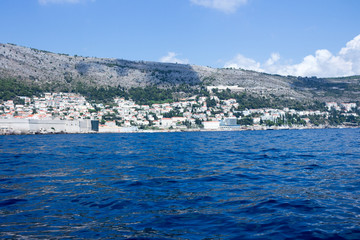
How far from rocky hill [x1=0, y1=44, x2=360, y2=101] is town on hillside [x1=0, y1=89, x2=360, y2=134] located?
20334 millimetres

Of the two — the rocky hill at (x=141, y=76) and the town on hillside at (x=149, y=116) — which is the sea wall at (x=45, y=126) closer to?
the town on hillside at (x=149, y=116)

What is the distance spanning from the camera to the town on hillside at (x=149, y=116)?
79125 millimetres

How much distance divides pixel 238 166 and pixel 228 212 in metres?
7.54

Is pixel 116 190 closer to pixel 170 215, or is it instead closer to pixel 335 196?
pixel 170 215

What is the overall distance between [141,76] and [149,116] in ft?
193

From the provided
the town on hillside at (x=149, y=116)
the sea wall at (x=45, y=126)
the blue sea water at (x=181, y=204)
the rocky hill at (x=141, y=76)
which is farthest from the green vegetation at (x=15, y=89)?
the blue sea water at (x=181, y=204)

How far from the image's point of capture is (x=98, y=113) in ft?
331

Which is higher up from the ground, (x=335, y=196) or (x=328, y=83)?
(x=328, y=83)

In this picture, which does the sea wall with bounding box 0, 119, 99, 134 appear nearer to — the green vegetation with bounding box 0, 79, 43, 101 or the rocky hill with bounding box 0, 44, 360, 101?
the green vegetation with bounding box 0, 79, 43, 101

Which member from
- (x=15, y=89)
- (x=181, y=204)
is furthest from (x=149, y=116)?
(x=181, y=204)

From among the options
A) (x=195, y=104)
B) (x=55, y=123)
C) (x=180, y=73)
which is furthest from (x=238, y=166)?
(x=180, y=73)

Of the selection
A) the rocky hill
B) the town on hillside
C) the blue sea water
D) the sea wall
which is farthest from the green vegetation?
the blue sea water

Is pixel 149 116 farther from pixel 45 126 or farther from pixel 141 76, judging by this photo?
pixel 141 76

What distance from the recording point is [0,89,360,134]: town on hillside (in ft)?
260
